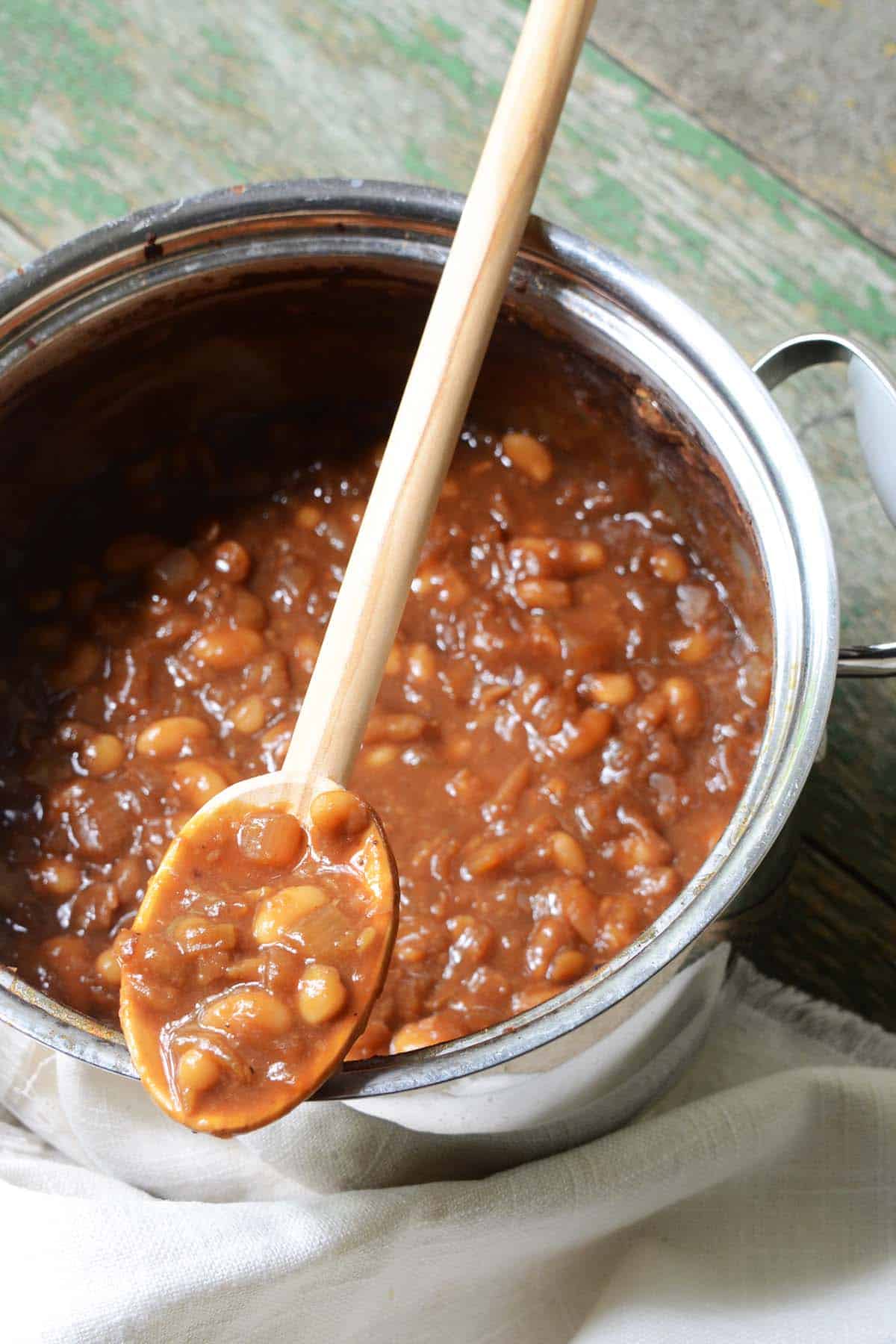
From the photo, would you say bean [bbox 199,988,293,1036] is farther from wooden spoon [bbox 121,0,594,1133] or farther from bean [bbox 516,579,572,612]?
bean [bbox 516,579,572,612]

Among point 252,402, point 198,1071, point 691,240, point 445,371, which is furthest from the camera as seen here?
point 691,240

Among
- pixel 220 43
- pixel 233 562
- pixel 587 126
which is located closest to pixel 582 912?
pixel 233 562

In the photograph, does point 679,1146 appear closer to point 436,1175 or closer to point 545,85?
point 436,1175

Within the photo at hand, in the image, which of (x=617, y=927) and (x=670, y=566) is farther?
(x=670, y=566)

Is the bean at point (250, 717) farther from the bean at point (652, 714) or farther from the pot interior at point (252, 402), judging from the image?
the bean at point (652, 714)

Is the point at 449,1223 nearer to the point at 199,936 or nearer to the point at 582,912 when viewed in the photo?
the point at 582,912

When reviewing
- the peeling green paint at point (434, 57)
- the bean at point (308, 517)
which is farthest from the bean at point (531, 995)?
the peeling green paint at point (434, 57)

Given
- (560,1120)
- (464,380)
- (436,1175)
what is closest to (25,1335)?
(436,1175)
